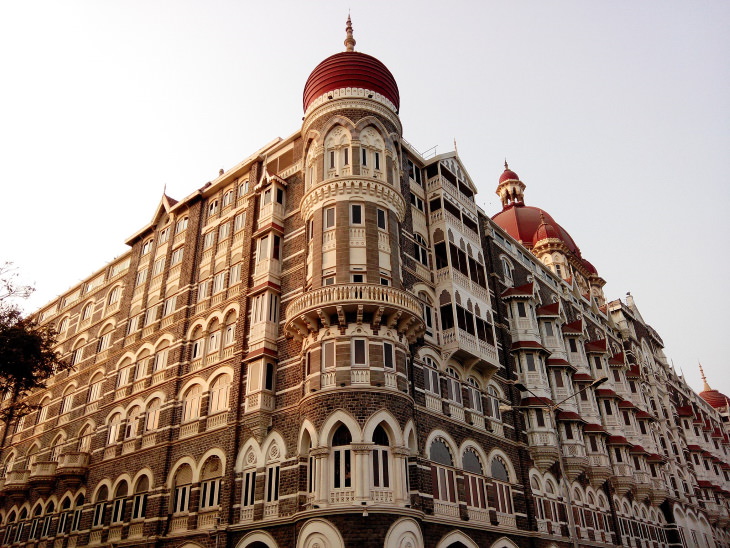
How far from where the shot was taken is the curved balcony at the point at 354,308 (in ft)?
92.6

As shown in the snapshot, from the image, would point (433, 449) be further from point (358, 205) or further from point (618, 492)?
point (618, 492)

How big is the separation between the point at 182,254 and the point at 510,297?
22.7 m

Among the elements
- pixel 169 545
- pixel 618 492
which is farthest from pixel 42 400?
pixel 618 492

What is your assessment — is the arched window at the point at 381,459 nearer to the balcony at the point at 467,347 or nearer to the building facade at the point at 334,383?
the building facade at the point at 334,383

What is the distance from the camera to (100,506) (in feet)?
118

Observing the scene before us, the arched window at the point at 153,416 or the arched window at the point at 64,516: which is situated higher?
the arched window at the point at 153,416

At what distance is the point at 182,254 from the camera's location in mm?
42219

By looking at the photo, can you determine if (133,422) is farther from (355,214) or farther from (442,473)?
(442,473)

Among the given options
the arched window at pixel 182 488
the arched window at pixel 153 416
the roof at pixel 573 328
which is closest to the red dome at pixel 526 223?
the roof at pixel 573 328

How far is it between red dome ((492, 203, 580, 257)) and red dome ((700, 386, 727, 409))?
47693mm

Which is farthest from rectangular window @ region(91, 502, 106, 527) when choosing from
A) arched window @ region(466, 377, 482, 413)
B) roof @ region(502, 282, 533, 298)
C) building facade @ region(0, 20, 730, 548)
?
roof @ region(502, 282, 533, 298)

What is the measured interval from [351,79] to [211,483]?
23.3 meters

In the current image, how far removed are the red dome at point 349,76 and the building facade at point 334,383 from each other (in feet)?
0.43

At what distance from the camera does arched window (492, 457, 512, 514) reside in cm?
3238
